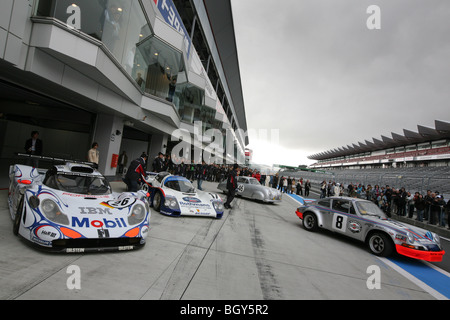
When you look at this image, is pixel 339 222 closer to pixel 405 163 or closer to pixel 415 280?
pixel 415 280

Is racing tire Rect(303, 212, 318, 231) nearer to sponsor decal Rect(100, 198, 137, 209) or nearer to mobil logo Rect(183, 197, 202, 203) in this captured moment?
mobil logo Rect(183, 197, 202, 203)

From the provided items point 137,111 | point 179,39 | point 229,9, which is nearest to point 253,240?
point 137,111

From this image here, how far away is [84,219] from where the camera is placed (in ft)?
11.4

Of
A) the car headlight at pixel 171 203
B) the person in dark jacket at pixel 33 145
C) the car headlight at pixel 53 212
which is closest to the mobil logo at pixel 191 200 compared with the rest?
the car headlight at pixel 171 203

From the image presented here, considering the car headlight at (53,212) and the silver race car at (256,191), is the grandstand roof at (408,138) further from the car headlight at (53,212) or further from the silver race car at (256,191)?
the car headlight at (53,212)

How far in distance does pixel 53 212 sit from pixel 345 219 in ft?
20.5

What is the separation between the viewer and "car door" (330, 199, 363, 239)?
18.9 ft

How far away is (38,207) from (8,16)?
4746 millimetres

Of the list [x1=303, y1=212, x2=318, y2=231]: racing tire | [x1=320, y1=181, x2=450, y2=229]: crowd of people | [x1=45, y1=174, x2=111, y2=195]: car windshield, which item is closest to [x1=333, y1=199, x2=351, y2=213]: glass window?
[x1=303, y1=212, x2=318, y2=231]: racing tire

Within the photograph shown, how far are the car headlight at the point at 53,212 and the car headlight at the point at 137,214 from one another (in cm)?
90

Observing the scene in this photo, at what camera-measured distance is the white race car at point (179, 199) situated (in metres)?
6.37

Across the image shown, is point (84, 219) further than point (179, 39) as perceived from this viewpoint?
No
